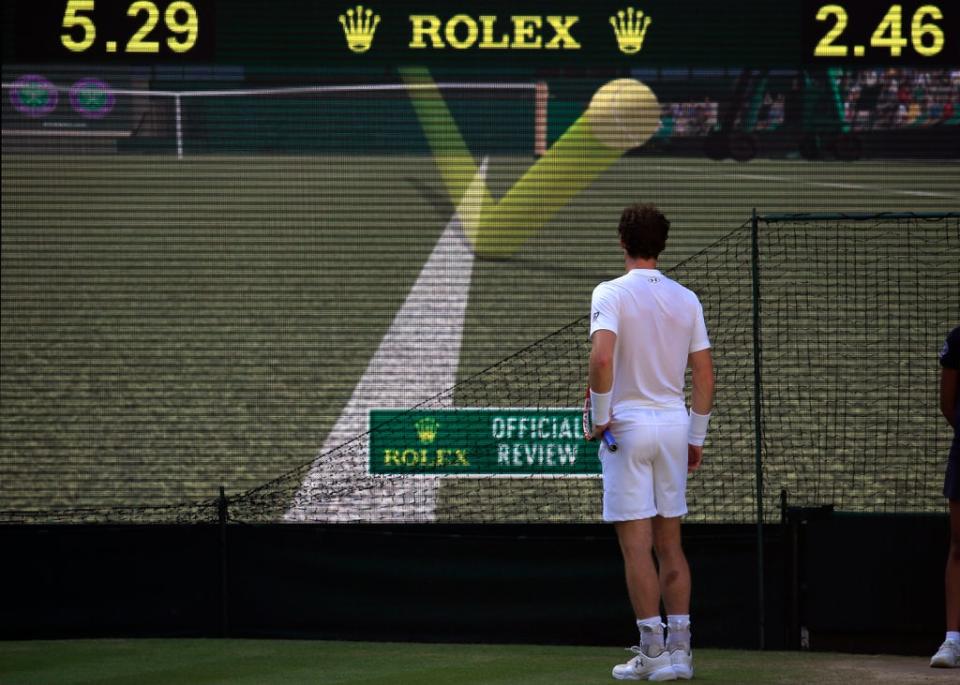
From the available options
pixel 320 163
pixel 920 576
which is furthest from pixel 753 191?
pixel 920 576

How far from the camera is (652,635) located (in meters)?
4.24

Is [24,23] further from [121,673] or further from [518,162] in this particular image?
[518,162]

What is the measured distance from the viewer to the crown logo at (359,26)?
9656 millimetres

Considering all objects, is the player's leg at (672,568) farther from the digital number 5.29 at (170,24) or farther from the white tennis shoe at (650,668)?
the digital number 5.29 at (170,24)

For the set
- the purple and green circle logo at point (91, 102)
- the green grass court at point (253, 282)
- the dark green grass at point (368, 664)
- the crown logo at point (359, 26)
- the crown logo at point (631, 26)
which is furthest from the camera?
the purple and green circle logo at point (91, 102)

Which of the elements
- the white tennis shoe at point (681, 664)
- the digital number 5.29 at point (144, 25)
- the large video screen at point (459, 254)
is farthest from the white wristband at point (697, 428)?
the digital number 5.29 at point (144, 25)

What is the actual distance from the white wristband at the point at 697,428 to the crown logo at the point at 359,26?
19.2 feet

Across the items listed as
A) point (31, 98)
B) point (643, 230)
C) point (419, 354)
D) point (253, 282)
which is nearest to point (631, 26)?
point (643, 230)

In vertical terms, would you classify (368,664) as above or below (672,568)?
below

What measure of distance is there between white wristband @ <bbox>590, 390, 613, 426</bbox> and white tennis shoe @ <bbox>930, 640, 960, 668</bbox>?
1465 mm

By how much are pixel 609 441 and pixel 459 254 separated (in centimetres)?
1664

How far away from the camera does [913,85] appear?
39.7ft

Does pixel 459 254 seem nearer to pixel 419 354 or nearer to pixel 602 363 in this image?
pixel 419 354

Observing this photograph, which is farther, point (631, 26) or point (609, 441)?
point (631, 26)
